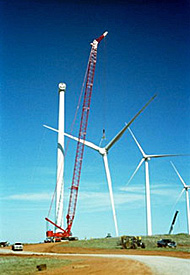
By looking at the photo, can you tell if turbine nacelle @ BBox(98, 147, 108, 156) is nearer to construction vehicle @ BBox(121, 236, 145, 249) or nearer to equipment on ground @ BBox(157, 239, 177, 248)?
construction vehicle @ BBox(121, 236, 145, 249)

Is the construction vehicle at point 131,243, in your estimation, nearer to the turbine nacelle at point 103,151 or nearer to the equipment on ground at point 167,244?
the equipment on ground at point 167,244

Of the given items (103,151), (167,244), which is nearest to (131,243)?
(167,244)

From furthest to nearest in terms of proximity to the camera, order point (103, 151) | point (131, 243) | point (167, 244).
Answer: point (103, 151) → point (131, 243) → point (167, 244)

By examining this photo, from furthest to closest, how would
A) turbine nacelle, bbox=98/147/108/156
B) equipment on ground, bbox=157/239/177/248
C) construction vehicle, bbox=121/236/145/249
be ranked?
1. turbine nacelle, bbox=98/147/108/156
2. construction vehicle, bbox=121/236/145/249
3. equipment on ground, bbox=157/239/177/248

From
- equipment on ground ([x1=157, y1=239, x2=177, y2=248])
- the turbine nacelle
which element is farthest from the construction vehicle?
the turbine nacelle

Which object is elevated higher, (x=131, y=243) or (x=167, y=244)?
(x=131, y=243)

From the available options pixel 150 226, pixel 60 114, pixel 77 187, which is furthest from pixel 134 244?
pixel 60 114

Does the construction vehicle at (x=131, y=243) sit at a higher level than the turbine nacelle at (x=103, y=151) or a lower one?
lower

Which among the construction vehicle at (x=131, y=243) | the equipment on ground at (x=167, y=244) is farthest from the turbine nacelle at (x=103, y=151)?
the equipment on ground at (x=167, y=244)

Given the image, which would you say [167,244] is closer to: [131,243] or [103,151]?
[131,243]

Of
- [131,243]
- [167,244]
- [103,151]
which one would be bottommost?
[167,244]

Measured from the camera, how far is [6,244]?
105750 mm

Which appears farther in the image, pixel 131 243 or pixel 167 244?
pixel 131 243

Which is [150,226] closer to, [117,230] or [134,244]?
[117,230]
